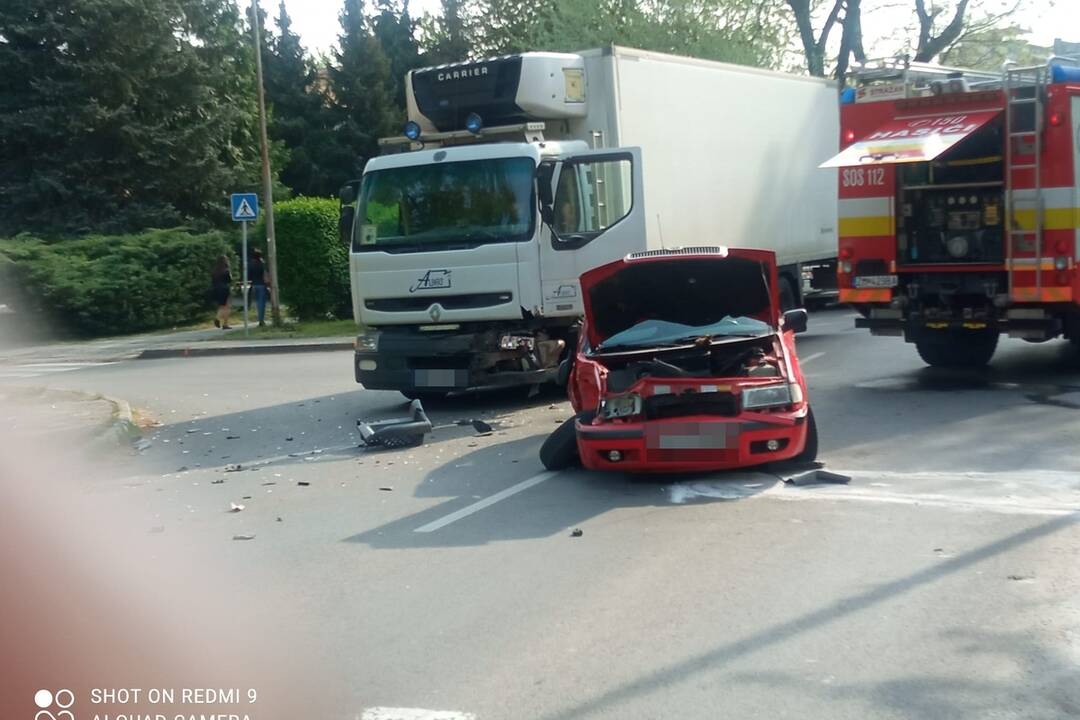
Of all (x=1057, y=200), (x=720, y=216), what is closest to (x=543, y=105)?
(x=720, y=216)

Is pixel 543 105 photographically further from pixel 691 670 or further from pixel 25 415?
pixel 691 670

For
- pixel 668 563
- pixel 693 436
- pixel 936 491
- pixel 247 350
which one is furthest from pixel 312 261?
pixel 668 563

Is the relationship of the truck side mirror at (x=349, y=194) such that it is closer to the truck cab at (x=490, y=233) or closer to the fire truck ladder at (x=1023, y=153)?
the truck cab at (x=490, y=233)

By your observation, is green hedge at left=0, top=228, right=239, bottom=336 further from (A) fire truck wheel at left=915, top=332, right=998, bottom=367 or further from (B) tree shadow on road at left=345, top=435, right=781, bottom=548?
(B) tree shadow on road at left=345, top=435, right=781, bottom=548

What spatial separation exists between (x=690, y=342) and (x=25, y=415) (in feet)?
28.8

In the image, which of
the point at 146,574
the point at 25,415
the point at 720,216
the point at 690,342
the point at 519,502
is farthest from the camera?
the point at 720,216

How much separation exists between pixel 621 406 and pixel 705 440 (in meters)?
0.71

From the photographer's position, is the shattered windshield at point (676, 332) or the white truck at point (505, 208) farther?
the white truck at point (505, 208)

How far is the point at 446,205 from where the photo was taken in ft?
44.5

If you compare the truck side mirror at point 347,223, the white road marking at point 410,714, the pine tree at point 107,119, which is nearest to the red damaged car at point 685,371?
the truck side mirror at point 347,223

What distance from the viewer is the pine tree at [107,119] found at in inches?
1432

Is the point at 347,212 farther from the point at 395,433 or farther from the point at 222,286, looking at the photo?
the point at 222,286

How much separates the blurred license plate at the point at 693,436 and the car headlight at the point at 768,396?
0.80ft

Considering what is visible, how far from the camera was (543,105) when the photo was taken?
13.8m
